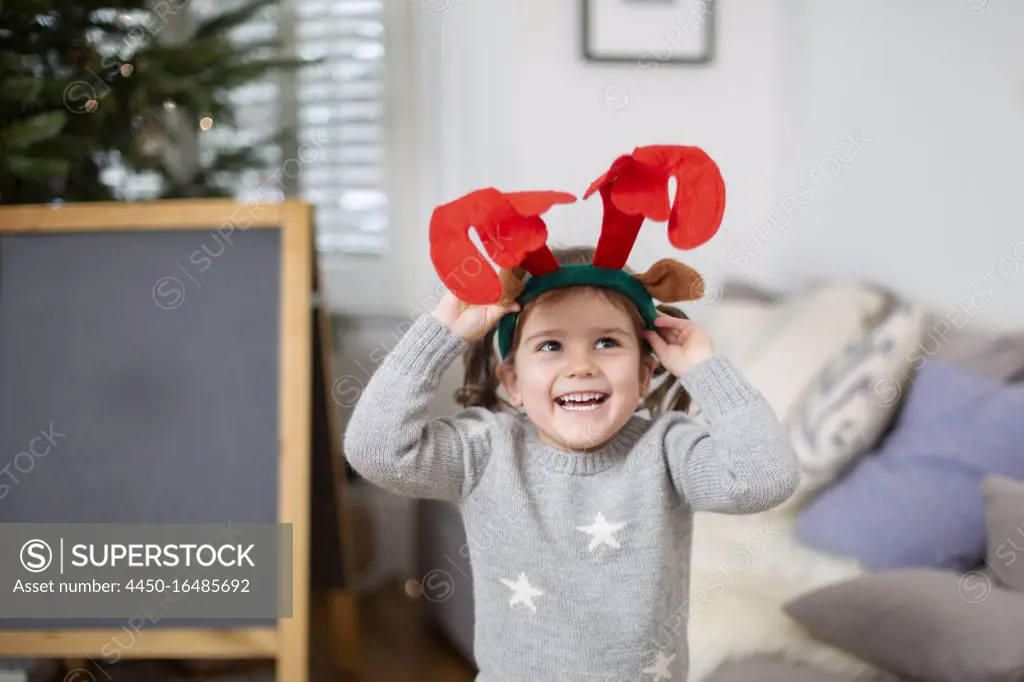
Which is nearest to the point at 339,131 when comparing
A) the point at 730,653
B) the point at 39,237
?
the point at 39,237

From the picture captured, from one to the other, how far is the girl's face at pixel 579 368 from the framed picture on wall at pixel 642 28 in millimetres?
1263

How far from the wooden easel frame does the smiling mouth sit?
63cm

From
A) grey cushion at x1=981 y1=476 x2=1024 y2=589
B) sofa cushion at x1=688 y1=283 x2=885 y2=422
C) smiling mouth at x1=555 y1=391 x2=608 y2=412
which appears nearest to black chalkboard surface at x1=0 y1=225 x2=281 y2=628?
smiling mouth at x1=555 y1=391 x2=608 y2=412

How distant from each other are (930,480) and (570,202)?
1038 millimetres

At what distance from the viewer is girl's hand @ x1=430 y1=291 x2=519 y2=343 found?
3.06 ft

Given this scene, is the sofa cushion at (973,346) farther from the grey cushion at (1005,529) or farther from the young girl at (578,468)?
the young girl at (578,468)

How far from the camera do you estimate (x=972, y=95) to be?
176 centimetres

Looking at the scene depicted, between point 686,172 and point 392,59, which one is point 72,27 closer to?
point 392,59

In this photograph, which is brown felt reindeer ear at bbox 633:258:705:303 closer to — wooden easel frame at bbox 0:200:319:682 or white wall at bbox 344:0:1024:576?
wooden easel frame at bbox 0:200:319:682

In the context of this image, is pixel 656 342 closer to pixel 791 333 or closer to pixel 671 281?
pixel 671 281

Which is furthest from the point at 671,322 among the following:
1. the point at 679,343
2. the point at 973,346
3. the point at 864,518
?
the point at 973,346

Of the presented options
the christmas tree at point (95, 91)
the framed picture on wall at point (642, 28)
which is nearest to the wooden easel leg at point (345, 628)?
the christmas tree at point (95, 91)

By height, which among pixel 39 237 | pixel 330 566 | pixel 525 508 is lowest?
pixel 330 566

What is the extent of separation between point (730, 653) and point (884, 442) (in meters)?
0.63
